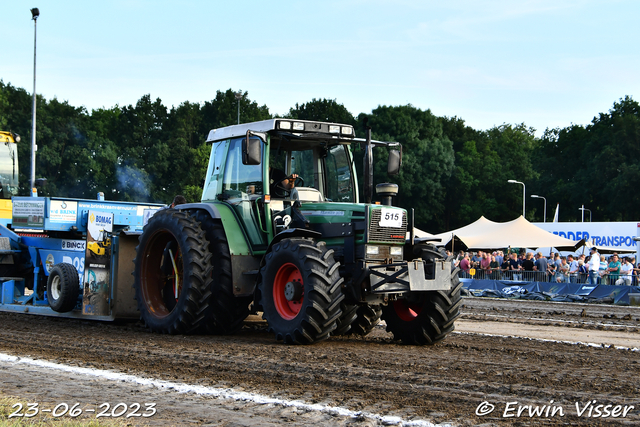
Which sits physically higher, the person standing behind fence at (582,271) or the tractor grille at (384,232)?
the tractor grille at (384,232)

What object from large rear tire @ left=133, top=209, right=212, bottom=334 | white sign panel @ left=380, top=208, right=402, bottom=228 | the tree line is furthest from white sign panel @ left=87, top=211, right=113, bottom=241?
the tree line

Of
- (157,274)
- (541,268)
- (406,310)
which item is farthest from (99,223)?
(541,268)

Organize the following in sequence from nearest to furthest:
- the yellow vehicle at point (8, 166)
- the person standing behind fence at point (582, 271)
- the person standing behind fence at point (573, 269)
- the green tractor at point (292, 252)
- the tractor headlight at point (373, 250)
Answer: the green tractor at point (292, 252), the tractor headlight at point (373, 250), the yellow vehicle at point (8, 166), the person standing behind fence at point (582, 271), the person standing behind fence at point (573, 269)

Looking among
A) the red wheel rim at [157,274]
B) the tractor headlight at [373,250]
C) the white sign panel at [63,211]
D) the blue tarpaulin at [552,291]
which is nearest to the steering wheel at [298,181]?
the tractor headlight at [373,250]

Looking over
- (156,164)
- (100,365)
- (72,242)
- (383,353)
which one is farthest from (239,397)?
(156,164)

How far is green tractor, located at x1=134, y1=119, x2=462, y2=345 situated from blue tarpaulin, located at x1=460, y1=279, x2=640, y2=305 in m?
13.6

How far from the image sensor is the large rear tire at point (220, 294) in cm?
960

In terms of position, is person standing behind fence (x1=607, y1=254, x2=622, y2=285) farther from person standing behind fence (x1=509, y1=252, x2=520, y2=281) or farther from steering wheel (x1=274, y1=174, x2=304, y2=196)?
steering wheel (x1=274, y1=174, x2=304, y2=196)

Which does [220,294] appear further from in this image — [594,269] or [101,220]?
[594,269]

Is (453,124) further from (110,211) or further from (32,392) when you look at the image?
(32,392)

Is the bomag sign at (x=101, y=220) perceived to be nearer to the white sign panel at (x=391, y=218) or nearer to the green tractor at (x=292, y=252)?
the green tractor at (x=292, y=252)

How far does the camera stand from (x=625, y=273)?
2223 cm

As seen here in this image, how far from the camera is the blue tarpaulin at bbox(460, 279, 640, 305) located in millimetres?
21484

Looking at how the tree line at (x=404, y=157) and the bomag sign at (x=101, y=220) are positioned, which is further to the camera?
the tree line at (x=404, y=157)
